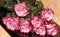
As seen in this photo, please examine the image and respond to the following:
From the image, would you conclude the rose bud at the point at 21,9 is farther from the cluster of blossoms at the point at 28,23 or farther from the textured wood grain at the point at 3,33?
the textured wood grain at the point at 3,33

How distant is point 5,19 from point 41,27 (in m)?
0.37

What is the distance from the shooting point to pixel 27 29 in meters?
1.90

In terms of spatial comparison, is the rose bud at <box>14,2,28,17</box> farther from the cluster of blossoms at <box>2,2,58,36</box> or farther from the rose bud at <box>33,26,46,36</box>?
the rose bud at <box>33,26,46,36</box>

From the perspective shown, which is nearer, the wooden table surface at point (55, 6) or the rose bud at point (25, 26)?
the rose bud at point (25, 26)

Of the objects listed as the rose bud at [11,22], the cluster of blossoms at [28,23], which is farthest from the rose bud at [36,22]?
the rose bud at [11,22]

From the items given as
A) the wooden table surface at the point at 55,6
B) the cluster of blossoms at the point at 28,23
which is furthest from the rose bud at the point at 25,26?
the wooden table surface at the point at 55,6

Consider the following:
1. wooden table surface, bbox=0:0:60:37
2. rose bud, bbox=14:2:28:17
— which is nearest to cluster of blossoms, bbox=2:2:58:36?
rose bud, bbox=14:2:28:17

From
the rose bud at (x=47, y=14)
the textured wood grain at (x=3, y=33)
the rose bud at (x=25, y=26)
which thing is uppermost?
the rose bud at (x=47, y=14)

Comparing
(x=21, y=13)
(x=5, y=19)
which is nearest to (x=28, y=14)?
(x=21, y=13)

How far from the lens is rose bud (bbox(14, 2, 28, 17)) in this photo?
192cm

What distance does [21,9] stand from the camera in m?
1.92

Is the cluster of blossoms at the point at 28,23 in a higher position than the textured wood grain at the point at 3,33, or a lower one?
higher

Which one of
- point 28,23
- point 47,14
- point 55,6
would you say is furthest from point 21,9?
point 55,6

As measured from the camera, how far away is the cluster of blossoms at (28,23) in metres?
1.90
